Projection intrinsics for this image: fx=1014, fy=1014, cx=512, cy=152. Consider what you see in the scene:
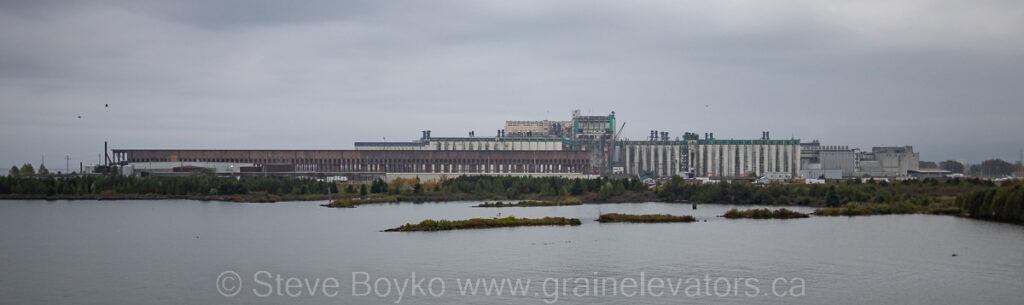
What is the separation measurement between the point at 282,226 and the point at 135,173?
214 ft

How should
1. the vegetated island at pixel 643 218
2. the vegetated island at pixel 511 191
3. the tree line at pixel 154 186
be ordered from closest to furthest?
the vegetated island at pixel 643 218 < the vegetated island at pixel 511 191 < the tree line at pixel 154 186

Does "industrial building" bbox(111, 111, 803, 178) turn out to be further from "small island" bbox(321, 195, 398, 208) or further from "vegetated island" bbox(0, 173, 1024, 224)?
"small island" bbox(321, 195, 398, 208)

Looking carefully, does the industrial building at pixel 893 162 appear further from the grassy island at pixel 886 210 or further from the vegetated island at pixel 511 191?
the grassy island at pixel 886 210

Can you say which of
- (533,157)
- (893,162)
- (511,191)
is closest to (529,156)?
(533,157)

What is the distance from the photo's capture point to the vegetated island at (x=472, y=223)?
53.0m

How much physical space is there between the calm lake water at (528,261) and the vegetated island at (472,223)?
142 cm

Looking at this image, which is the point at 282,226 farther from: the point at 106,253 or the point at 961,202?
the point at 961,202

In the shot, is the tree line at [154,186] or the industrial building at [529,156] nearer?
the tree line at [154,186]

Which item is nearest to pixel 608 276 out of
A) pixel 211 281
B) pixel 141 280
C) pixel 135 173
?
pixel 211 281

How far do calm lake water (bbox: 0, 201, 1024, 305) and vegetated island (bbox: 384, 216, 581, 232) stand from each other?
142 centimetres

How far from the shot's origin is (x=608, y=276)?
3588cm

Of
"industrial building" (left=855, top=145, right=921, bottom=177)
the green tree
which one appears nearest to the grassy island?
"industrial building" (left=855, top=145, right=921, bottom=177)

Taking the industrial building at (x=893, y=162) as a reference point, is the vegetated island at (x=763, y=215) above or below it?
below

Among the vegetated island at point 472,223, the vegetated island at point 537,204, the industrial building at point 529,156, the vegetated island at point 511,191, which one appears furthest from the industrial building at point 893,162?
the vegetated island at point 472,223
